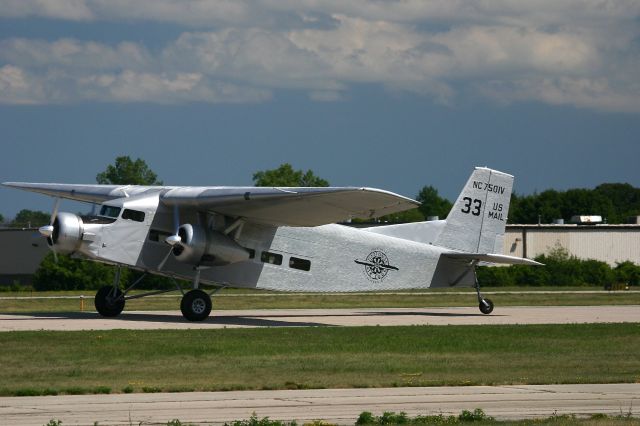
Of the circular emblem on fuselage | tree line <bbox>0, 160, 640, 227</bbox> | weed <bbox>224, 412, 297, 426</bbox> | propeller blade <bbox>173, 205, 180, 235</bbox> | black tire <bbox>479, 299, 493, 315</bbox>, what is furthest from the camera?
tree line <bbox>0, 160, 640, 227</bbox>

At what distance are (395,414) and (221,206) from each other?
53.5 feet

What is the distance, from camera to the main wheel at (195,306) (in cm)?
3058

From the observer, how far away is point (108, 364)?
20.5 m

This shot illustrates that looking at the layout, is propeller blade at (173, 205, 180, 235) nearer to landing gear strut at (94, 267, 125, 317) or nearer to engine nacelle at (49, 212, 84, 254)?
engine nacelle at (49, 212, 84, 254)

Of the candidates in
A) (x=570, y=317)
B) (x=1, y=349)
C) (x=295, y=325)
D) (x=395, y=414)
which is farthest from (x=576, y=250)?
(x=395, y=414)

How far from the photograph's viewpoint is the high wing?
2736cm

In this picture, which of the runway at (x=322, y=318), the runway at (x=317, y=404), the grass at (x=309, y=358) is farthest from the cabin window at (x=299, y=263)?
the runway at (x=317, y=404)

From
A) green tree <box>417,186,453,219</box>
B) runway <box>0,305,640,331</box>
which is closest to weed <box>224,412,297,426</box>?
runway <box>0,305,640,331</box>

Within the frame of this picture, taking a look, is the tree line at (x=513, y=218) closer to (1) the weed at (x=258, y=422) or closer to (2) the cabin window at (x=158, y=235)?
(2) the cabin window at (x=158, y=235)

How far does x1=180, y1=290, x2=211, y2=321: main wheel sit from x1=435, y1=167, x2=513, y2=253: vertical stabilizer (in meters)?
8.51

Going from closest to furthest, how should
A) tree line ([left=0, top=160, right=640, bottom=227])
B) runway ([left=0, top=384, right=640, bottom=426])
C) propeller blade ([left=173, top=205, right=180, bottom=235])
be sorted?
runway ([left=0, top=384, right=640, bottom=426]) < propeller blade ([left=173, top=205, right=180, bottom=235]) < tree line ([left=0, top=160, right=640, bottom=227])

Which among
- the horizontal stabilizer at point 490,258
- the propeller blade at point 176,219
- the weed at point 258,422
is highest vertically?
the propeller blade at point 176,219

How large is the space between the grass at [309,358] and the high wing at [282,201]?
318cm

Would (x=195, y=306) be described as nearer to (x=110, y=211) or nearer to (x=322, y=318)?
(x=110, y=211)
